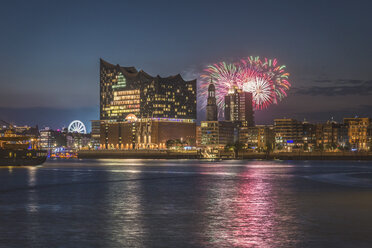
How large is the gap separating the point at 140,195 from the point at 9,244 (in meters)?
21.8

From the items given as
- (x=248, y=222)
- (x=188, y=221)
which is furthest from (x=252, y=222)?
(x=188, y=221)

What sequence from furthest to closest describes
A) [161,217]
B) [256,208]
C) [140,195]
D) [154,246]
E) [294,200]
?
[140,195], [294,200], [256,208], [161,217], [154,246]

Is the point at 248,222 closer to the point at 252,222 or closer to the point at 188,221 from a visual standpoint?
the point at 252,222

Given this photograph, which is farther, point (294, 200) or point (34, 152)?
point (34, 152)

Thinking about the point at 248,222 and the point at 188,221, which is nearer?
the point at 248,222

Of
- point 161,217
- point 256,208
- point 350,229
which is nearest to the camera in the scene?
point 350,229

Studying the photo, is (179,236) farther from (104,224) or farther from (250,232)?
(104,224)

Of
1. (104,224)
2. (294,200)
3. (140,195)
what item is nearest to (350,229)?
(104,224)

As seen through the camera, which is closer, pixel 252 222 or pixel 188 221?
pixel 252 222

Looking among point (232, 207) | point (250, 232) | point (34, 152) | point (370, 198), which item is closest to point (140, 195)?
point (232, 207)

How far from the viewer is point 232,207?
103 ft

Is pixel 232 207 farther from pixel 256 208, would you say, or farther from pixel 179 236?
pixel 179 236

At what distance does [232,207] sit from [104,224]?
387 inches

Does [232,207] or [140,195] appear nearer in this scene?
[232,207]
